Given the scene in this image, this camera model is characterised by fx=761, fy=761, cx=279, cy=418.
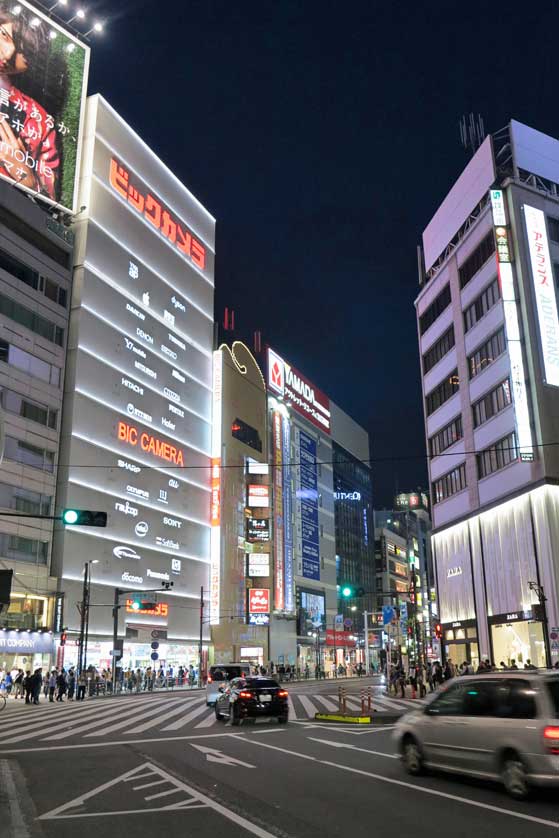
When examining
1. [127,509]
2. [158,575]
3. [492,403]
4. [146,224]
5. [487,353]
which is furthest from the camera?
[146,224]

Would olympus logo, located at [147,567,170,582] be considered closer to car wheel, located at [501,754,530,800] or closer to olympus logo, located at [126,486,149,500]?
olympus logo, located at [126,486,149,500]

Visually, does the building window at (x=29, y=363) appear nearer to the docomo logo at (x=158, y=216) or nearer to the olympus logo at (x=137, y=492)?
the olympus logo at (x=137, y=492)

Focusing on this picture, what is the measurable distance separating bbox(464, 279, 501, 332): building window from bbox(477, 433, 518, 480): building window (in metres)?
9.59

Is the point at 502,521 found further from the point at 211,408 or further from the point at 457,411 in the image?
the point at 211,408

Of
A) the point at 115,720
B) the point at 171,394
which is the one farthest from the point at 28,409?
the point at 115,720

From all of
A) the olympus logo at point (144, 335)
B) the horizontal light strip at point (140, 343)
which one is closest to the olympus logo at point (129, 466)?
the horizontal light strip at point (140, 343)

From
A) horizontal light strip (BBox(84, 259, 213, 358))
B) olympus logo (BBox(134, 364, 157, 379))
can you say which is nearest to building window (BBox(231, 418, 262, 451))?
horizontal light strip (BBox(84, 259, 213, 358))

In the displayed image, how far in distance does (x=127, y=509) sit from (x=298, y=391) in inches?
2063

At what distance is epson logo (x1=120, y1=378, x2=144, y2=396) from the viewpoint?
6469cm

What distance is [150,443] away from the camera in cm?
6794

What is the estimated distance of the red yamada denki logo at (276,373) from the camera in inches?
4031

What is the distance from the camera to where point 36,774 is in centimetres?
1301

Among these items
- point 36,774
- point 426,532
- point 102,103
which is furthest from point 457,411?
point 426,532

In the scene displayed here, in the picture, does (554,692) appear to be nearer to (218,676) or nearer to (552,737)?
(552,737)
